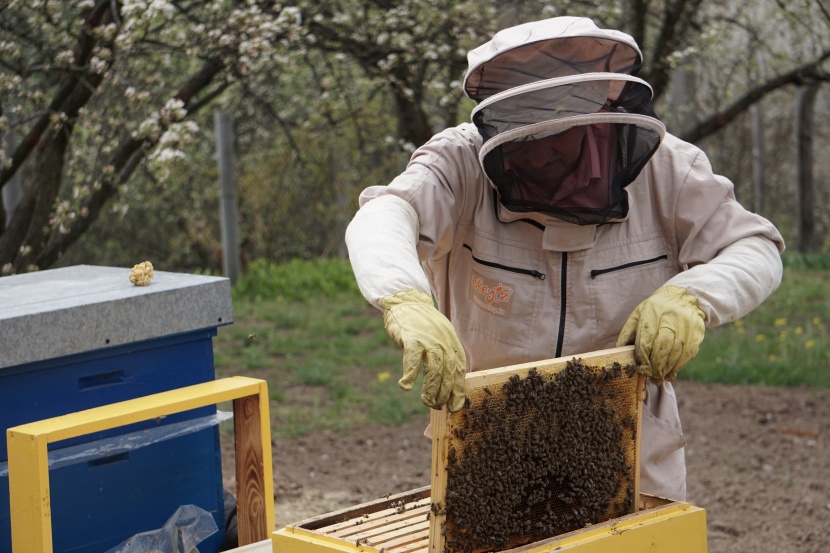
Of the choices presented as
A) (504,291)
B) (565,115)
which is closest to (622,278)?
(504,291)

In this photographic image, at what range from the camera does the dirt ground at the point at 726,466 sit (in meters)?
4.20

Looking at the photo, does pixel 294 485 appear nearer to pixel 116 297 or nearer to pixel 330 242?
A: pixel 116 297

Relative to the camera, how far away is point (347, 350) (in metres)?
6.72

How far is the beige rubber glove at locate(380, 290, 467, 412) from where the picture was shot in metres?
1.78

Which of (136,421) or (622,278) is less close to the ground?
(622,278)

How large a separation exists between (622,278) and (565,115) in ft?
1.55

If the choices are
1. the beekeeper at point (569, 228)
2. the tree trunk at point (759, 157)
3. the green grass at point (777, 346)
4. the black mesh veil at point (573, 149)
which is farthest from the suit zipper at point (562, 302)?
the tree trunk at point (759, 157)

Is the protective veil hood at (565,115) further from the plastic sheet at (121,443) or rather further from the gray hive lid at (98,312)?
the plastic sheet at (121,443)

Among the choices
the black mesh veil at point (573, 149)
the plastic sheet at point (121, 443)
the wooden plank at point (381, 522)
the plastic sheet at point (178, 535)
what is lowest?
the plastic sheet at point (178, 535)

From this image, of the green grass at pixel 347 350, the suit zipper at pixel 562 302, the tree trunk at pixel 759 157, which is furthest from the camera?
the tree trunk at pixel 759 157

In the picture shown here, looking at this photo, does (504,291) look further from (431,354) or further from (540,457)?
(431,354)

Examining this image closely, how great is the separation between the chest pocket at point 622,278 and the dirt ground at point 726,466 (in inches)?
79.1

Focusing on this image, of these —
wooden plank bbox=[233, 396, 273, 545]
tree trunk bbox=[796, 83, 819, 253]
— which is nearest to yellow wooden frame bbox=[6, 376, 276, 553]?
wooden plank bbox=[233, 396, 273, 545]

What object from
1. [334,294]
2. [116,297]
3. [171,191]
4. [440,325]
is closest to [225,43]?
[116,297]
